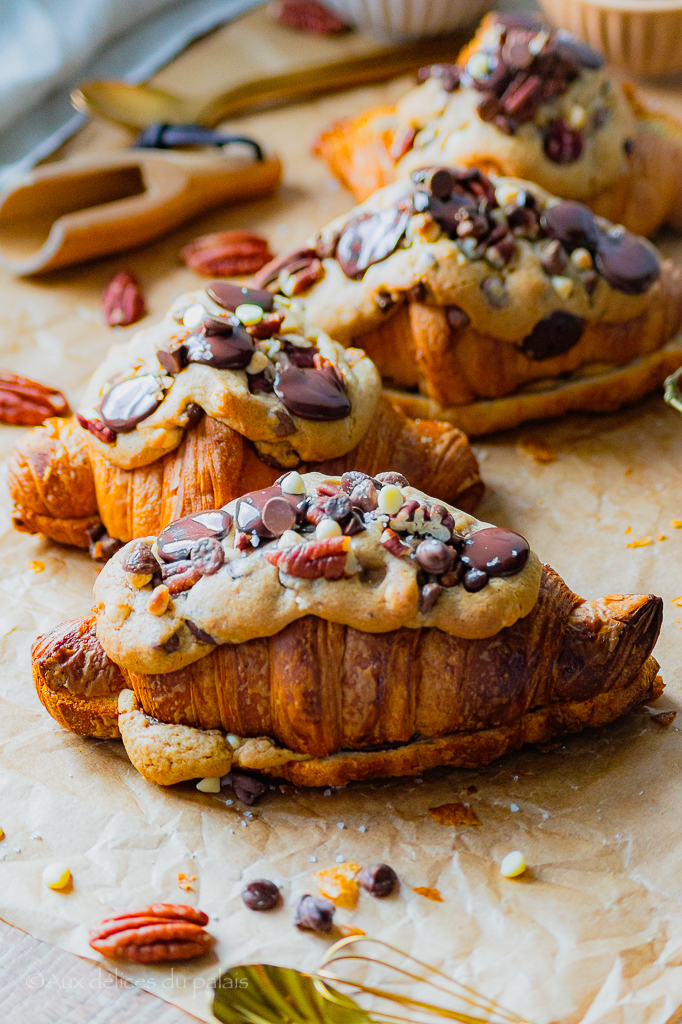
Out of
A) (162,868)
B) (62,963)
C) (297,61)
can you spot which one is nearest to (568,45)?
(297,61)

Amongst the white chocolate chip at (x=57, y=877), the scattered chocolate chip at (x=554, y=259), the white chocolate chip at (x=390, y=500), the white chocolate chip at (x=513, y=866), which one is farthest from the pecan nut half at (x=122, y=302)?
the white chocolate chip at (x=513, y=866)

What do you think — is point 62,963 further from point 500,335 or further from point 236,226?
point 236,226

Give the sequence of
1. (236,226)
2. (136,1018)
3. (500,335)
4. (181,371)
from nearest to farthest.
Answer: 1. (136,1018)
2. (181,371)
3. (500,335)
4. (236,226)

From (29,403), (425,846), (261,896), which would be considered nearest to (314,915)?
(261,896)

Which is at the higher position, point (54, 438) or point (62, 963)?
point (54, 438)

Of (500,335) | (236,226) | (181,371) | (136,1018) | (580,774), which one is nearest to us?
(136,1018)

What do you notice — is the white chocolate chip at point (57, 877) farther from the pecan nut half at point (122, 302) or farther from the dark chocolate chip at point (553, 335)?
the pecan nut half at point (122, 302)
